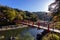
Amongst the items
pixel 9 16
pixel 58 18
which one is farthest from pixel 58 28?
pixel 9 16

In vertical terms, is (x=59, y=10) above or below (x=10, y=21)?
above

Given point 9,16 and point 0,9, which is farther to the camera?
point 0,9

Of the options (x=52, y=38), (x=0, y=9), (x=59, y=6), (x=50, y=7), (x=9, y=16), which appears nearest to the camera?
(x=52, y=38)

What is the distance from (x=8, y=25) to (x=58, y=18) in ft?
93.2

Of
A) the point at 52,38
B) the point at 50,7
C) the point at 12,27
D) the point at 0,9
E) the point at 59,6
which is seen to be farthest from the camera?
the point at 0,9

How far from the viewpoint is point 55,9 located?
1184 cm

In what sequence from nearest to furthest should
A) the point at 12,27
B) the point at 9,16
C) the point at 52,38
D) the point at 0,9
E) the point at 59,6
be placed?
the point at 52,38 < the point at 59,6 < the point at 12,27 < the point at 9,16 < the point at 0,9

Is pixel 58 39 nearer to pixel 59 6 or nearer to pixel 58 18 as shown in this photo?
pixel 59 6

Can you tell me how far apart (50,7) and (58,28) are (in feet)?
6.37

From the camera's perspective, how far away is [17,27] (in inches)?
1585

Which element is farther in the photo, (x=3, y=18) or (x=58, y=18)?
(x=3, y=18)

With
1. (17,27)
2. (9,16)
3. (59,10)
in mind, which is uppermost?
(59,10)

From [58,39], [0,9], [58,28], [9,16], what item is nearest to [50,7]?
[58,28]

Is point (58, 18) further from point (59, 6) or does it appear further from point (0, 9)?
point (0, 9)
